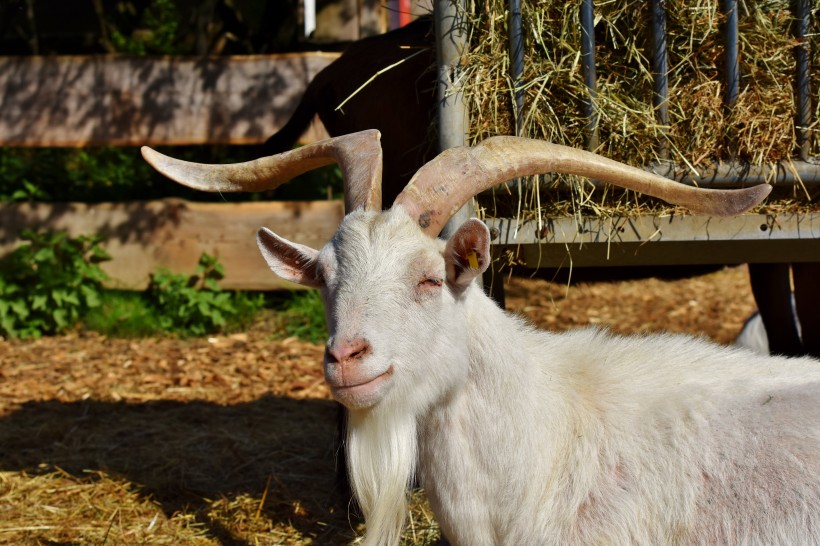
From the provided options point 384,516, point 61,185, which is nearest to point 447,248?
point 384,516

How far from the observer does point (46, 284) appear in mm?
8242

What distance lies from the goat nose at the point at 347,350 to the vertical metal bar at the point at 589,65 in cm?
172

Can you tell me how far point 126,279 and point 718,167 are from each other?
5927 millimetres

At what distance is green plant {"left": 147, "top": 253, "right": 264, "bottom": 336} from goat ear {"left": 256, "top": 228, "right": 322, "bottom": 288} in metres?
4.81

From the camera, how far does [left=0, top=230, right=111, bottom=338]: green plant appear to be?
820 centimetres

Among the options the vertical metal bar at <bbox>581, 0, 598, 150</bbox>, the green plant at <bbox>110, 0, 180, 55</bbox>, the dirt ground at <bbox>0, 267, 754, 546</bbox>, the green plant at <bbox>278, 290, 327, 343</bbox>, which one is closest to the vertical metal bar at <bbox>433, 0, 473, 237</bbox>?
the vertical metal bar at <bbox>581, 0, 598, 150</bbox>

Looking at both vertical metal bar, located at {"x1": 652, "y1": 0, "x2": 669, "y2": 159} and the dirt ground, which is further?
the dirt ground

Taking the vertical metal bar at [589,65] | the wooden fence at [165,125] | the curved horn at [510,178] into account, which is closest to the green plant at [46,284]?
the wooden fence at [165,125]

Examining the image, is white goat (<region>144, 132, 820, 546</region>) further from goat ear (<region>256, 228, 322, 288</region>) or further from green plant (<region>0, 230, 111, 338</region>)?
green plant (<region>0, 230, 111, 338</region>)

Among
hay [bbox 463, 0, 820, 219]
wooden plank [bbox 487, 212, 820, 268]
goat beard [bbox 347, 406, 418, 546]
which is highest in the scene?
hay [bbox 463, 0, 820, 219]

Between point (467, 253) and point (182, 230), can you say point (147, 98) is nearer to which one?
point (182, 230)

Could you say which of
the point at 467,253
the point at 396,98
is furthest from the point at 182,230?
the point at 467,253

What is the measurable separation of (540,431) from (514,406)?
0.14 meters

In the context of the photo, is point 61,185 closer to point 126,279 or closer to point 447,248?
point 126,279
